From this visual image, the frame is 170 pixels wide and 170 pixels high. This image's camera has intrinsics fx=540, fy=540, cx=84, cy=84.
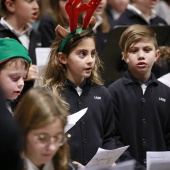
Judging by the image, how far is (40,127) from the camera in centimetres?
213

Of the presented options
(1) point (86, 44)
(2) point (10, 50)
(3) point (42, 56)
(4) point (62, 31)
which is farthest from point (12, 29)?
(2) point (10, 50)

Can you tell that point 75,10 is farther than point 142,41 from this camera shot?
No

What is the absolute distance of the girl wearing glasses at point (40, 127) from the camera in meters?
2.12

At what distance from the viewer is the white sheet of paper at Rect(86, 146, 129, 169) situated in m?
2.63

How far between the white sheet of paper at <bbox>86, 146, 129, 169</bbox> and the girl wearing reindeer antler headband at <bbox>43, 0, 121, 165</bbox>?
24cm

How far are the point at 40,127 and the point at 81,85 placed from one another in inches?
37.4

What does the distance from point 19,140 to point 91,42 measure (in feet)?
5.27

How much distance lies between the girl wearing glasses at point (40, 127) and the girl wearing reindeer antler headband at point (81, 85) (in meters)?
0.72

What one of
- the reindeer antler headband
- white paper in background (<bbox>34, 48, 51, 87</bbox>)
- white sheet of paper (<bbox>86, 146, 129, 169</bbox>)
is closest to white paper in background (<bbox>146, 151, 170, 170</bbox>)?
white sheet of paper (<bbox>86, 146, 129, 169</bbox>)

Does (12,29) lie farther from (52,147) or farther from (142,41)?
(52,147)

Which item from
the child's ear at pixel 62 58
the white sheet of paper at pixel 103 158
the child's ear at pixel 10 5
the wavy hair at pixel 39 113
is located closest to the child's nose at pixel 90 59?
the child's ear at pixel 62 58

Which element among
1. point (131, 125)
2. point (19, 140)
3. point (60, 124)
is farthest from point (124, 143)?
point (19, 140)

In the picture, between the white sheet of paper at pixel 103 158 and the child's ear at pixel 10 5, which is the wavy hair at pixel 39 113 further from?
the child's ear at pixel 10 5

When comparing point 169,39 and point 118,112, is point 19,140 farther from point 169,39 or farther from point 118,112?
point 169,39
